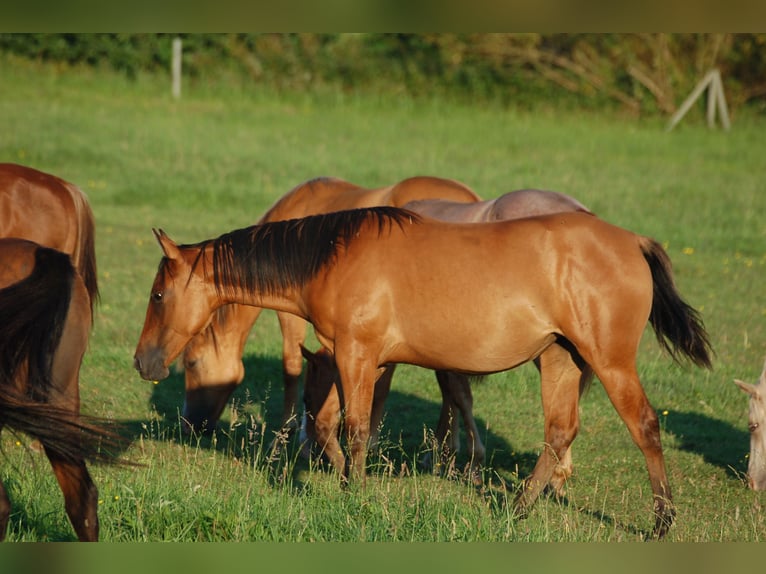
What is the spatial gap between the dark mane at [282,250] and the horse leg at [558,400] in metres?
1.23

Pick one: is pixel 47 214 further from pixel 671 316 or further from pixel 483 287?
pixel 671 316

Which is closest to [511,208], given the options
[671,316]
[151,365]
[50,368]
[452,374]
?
[452,374]

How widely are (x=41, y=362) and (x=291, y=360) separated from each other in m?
3.82

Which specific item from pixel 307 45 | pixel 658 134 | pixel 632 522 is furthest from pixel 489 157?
pixel 632 522

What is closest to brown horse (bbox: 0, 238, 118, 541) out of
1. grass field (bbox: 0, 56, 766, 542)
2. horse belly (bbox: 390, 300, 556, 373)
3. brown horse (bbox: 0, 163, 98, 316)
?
grass field (bbox: 0, 56, 766, 542)

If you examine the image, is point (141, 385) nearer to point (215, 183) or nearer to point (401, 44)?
point (215, 183)

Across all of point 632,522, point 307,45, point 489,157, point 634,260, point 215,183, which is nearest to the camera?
point 634,260

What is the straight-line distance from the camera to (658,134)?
23.2m

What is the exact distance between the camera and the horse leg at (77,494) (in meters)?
4.43

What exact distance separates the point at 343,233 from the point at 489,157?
15654 mm

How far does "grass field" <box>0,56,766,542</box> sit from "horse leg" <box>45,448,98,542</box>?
252 mm

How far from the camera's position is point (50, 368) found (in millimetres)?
4406

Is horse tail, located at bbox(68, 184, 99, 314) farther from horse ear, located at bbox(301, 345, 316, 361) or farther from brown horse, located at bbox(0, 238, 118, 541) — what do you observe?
brown horse, located at bbox(0, 238, 118, 541)

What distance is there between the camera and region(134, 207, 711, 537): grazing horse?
5547mm
